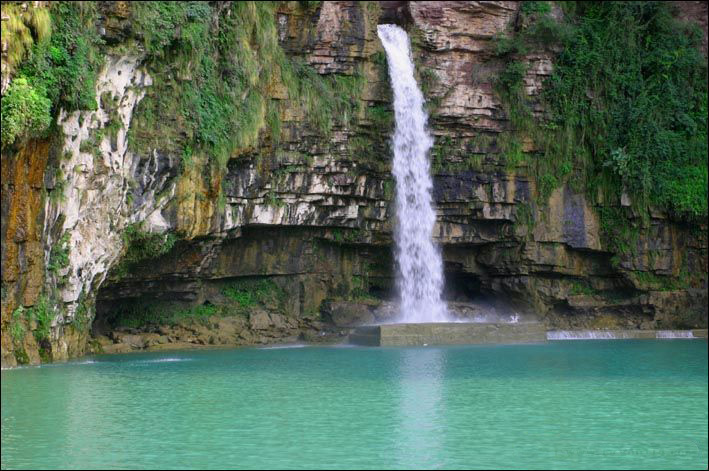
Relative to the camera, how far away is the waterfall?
24.1m

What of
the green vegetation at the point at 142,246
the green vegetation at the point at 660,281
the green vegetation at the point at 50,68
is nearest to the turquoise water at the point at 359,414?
the green vegetation at the point at 142,246

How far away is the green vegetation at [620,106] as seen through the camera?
25297mm

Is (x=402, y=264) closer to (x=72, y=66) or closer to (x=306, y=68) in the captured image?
(x=306, y=68)

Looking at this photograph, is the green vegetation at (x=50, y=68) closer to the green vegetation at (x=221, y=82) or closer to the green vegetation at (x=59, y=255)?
the green vegetation at (x=221, y=82)

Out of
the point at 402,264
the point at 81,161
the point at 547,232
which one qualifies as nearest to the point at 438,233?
the point at 402,264

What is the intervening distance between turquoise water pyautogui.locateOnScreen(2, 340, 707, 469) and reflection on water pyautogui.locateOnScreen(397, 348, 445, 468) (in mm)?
26

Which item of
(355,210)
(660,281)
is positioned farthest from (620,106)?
(355,210)

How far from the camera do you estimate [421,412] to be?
10336mm

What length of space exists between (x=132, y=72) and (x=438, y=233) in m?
10.6

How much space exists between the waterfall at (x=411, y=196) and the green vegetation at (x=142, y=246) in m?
7.20

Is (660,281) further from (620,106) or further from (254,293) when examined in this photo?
(254,293)

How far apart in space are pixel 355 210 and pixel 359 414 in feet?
47.6

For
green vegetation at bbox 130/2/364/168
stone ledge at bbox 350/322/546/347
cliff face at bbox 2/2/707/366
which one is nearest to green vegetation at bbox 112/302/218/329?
cliff face at bbox 2/2/707/366

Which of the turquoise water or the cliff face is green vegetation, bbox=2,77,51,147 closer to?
the cliff face
